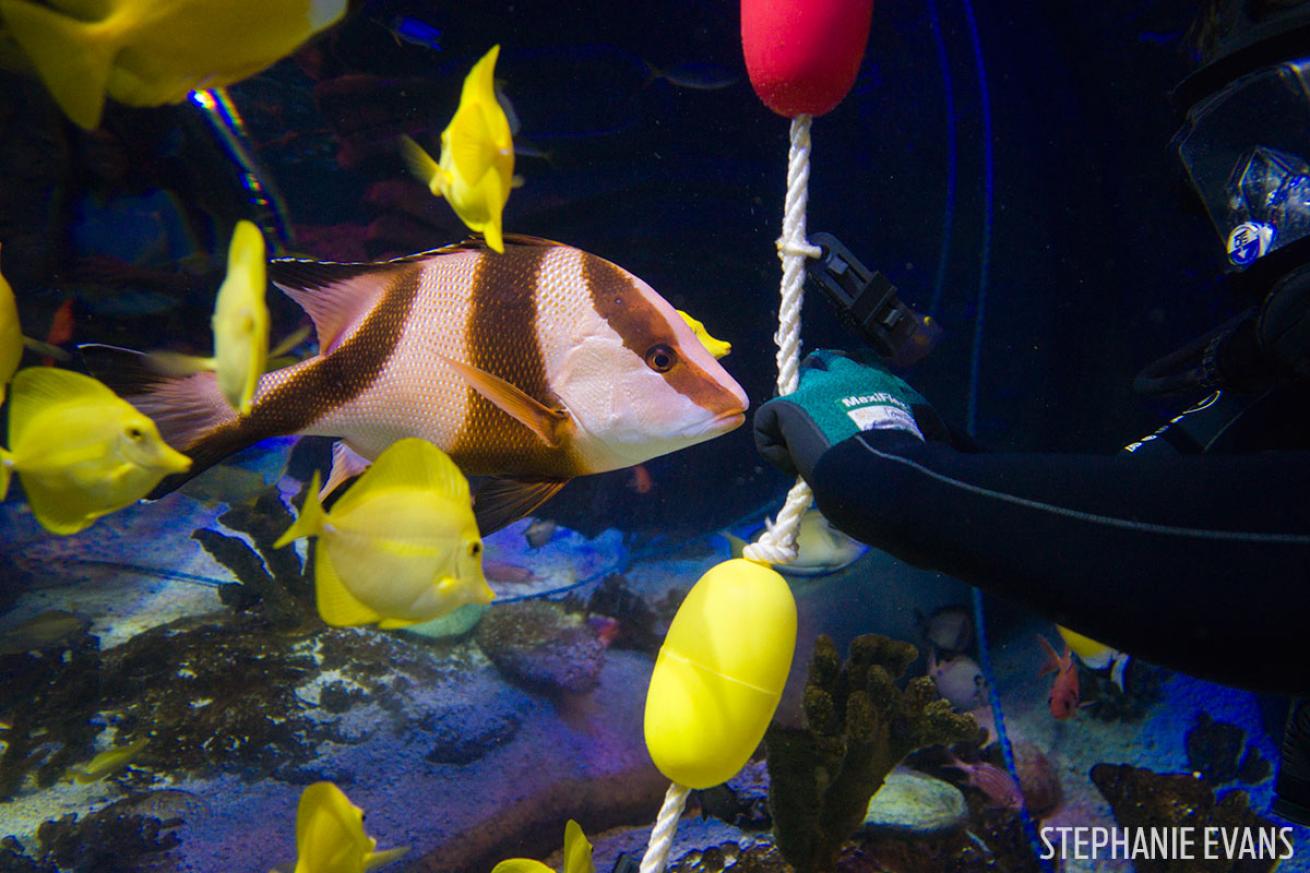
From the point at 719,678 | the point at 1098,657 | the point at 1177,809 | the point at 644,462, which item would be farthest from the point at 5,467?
the point at 1177,809

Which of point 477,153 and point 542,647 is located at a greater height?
point 477,153

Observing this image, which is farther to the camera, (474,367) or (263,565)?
(263,565)

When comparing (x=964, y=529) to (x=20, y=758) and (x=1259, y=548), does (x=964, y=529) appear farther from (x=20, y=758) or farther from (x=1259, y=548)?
(x=20, y=758)

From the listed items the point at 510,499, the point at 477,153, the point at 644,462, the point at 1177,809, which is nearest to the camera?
the point at 510,499

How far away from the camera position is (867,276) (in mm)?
1534

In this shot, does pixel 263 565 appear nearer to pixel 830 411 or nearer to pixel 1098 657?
pixel 830 411

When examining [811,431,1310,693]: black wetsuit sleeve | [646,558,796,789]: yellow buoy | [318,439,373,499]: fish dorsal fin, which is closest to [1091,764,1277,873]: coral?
[811,431,1310,693]: black wetsuit sleeve

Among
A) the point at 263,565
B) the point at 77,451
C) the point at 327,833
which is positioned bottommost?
the point at 263,565

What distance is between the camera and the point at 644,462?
399 centimetres

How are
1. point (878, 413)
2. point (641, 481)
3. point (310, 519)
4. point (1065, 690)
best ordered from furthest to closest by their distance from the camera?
point (641, 481) → point (1065, 690) → point (878, 413) → point (310, 519)

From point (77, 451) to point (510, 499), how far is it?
2.48 feet

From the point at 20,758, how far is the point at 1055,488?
4695 mm

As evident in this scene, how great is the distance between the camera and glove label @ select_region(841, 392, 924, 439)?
1.48 m

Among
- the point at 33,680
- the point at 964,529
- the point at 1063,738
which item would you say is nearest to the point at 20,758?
the point at 33,680
